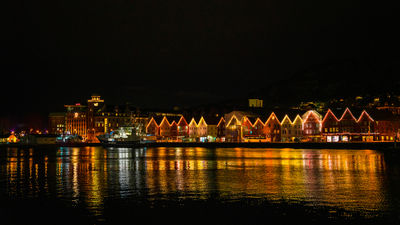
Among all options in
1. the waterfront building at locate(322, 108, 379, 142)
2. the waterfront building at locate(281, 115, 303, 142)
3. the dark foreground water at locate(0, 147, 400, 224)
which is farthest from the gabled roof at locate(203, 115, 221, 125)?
the dark foreground water at locate(0, 147, 400, 224)

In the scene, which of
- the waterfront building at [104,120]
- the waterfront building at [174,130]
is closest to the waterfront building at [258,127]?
A: the waterfront building at [174,130]

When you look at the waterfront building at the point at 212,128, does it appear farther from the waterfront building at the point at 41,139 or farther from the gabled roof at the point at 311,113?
the waterfront building at the point at 41,139

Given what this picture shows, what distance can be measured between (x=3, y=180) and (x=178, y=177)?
524 inches

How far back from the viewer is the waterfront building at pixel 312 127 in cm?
11550

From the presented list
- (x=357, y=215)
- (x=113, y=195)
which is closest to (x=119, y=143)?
(x=113, y=195)

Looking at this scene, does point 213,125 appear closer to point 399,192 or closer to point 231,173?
point 231,173

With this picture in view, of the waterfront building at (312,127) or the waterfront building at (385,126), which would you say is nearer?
the waterfront building at (385,126)

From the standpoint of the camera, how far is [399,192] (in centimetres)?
2658

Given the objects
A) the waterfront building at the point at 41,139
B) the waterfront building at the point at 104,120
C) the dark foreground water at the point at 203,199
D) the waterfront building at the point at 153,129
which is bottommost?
the dark foreground water at the point at 203,199

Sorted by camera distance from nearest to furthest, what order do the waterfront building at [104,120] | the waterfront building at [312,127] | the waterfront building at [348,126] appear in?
the waterfront building at [348,126] → the waterfront building at [312,127] → the waterfront building at [104,120]

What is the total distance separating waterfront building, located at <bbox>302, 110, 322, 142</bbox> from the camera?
116 m

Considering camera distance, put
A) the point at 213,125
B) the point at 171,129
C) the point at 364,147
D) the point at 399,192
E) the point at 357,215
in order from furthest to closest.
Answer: the point at 171,129 → the point at 213,125 → the point at 364,147 → the point at 399,192 → the point at 357,215

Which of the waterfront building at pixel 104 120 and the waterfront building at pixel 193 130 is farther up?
the waterfront building at pixel 104 120

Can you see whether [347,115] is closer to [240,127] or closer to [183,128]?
[240,127]
